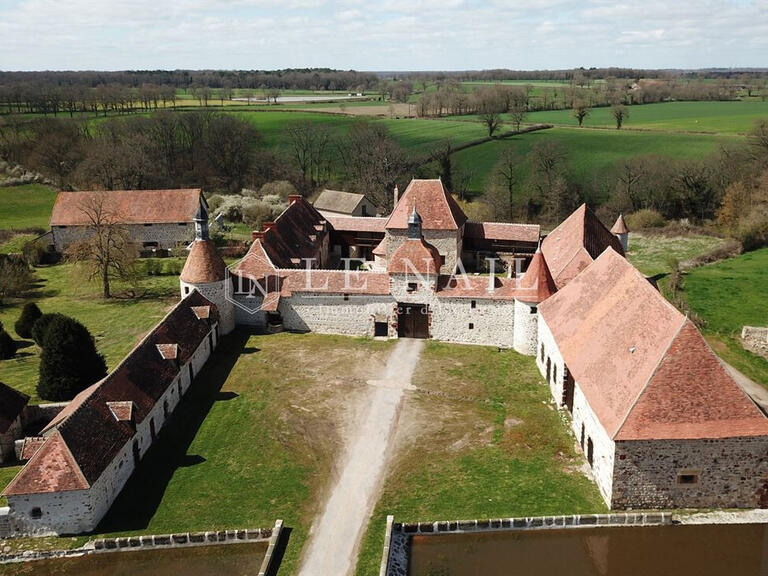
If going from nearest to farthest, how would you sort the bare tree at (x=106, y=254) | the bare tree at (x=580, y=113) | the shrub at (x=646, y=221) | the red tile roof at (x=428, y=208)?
the red tile roof at (x=428, y=208), the bare tree at (x=106, y=254), the shrub at (x=646, y=221), the bare tree at (x=580, y=113)

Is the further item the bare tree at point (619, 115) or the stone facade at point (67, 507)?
the bare tree at point (619, 115)

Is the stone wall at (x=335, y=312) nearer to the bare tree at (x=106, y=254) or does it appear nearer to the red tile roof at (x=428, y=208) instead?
the red tile roof at (x=428, y=208)

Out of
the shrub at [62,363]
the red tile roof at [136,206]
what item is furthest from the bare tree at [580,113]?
the shrub at [62,363]

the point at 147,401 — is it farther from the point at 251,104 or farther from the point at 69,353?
the point at 251,104

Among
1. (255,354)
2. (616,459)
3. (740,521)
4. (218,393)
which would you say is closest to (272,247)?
(255,354)

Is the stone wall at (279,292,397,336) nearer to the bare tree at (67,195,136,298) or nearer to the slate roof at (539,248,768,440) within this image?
the slate roof at (539,248,768,440)

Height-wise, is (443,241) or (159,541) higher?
(443,241)

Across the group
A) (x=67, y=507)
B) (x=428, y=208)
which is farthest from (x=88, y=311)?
(x=67, y=507)

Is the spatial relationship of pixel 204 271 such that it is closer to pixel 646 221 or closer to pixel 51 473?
pixel 51 473
